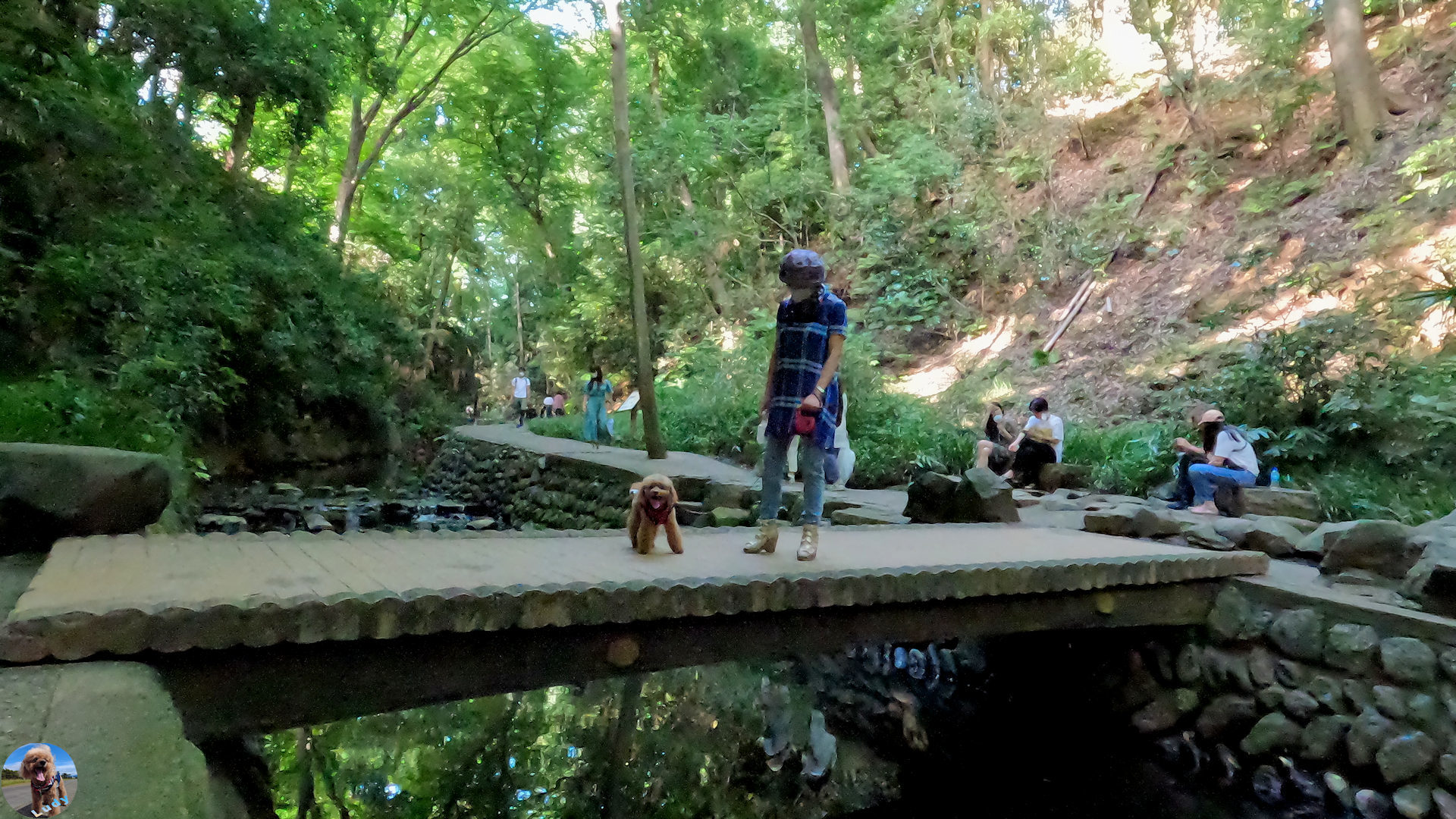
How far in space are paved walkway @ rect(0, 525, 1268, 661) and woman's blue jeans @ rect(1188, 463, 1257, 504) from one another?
140 cm

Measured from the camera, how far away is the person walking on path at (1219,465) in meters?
5.69

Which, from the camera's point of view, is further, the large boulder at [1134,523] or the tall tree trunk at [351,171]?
the tall tree trunk at [351,171]

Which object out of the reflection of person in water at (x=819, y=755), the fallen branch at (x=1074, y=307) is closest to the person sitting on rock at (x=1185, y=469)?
the reflection of person in water at (x=819, y=755)

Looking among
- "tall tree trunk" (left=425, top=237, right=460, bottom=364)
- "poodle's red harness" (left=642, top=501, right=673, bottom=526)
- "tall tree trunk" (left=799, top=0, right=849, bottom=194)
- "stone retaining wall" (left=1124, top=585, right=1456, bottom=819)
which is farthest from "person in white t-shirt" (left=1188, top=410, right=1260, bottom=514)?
"tall tree trunk" (left=425, top=237, right=460, bottom=364)

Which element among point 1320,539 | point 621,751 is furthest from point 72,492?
point 1320,539

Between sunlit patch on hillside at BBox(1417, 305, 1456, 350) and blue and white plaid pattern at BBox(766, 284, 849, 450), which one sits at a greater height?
sunlit patch on hillside at BBox(1417, 305, 1456, 350)

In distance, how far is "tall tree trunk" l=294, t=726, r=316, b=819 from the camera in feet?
12.4

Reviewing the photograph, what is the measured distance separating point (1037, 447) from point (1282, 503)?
2326 mm

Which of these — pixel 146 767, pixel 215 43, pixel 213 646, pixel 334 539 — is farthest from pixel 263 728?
pixel 215 43

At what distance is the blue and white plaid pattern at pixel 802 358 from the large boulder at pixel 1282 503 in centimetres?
356

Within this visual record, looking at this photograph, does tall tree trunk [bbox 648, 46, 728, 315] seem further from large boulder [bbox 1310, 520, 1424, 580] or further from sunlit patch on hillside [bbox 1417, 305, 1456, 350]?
large boulder [bbox 1310, 520, 1424, 580]

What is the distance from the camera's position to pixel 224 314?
332 inches

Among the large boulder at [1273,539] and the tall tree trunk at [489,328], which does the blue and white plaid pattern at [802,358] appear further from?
the tall tree trunk at [489,328]

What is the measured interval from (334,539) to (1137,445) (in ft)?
21.9
